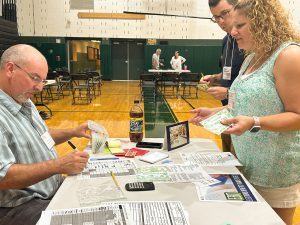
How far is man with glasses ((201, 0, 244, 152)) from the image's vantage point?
2.27 metres

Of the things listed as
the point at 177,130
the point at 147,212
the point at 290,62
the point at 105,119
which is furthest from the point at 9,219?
the point at 105,119

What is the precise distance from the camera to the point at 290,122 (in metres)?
1.33

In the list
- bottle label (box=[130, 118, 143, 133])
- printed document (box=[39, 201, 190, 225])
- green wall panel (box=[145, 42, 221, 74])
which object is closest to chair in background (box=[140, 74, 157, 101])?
green wall panel (box=[145, 42, 221, 74])

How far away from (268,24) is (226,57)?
1380mm

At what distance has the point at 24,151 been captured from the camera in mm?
1577

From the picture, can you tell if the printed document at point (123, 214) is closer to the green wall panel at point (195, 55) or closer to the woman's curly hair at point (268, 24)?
the woman's curly hair at point (268, 24)

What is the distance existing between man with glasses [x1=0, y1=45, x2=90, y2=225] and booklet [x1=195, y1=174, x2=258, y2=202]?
608 millimetres

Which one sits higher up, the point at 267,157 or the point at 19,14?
the point at 19,14

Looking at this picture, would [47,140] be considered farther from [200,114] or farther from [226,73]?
[226,73]

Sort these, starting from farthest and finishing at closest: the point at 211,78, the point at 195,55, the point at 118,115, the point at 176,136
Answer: the point at 195,55, the point at 118,115, the point at 211,78, the point at 176,136

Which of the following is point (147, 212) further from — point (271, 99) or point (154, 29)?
point (154, 29)

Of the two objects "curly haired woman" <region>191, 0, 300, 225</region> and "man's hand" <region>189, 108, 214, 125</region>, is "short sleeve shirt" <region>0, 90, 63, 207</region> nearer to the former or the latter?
"man's hand" <region>189, 108, 214, 125</region>

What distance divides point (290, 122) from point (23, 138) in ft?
4.33

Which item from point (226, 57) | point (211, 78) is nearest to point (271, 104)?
point (226, 57)
